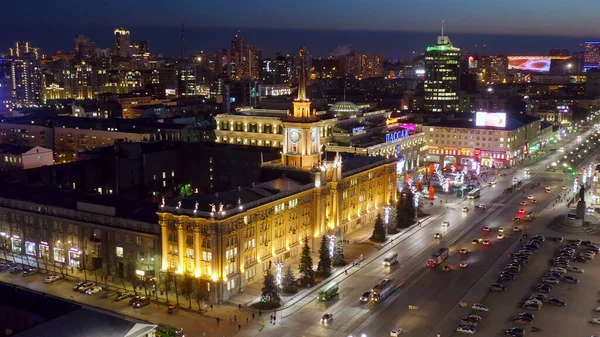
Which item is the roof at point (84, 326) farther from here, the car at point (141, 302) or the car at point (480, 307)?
the car at point (480, 307)

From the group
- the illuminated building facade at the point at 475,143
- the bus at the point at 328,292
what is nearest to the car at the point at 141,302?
the bus at the point at 328,292

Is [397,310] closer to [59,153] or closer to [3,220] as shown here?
[3,220]

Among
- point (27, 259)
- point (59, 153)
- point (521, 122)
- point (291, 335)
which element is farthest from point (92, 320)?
point (521, 122)

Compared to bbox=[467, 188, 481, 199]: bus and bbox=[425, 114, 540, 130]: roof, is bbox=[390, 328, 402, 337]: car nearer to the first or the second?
bbox=[467, 188, 481, 199]: bus

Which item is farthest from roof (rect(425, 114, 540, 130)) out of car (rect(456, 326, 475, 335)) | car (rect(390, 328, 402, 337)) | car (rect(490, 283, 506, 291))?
car (rect(390, 328, 402, 337))

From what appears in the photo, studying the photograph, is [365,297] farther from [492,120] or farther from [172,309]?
[492,120]

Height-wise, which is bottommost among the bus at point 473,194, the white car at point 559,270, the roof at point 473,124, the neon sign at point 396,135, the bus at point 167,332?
the white car at point 559,270

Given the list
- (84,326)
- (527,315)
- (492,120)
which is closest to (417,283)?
(527,315)
